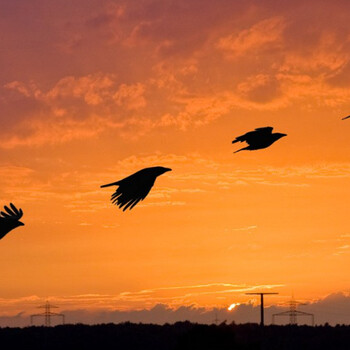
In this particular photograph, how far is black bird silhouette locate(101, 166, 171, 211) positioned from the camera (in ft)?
31.8

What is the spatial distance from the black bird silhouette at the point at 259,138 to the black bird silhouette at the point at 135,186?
1069mm

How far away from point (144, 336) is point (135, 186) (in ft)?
289

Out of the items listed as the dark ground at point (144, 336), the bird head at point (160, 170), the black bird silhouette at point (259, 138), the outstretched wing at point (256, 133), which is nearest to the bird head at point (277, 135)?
the black bird silhouette at point (259, 138)

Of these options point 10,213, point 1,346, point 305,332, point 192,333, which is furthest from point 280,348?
point 10,213

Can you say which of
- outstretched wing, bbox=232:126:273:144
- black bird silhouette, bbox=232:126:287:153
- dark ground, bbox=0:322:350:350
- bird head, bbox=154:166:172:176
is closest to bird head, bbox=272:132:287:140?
black bird silhouette, bbox=232:126:287:153

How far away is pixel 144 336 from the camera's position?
9619 centimetres

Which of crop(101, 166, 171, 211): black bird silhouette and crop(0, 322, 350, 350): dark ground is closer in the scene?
crop(101, 166, 171, 211): black bird silhouette

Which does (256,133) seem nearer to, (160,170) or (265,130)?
(265,130)

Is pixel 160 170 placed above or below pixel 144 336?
above

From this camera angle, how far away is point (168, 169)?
9.20 metres

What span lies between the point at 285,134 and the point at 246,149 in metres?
0.49

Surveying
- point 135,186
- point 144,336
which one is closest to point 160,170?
point 135,186

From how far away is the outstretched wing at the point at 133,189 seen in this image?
9732 mm

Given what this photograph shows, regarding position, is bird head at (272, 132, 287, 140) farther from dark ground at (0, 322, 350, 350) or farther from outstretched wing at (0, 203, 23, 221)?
dark ground at (0, 322, 350, 350)
